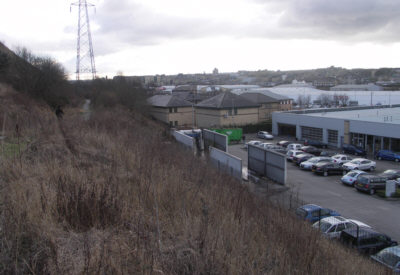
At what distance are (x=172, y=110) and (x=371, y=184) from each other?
2100 centimetres

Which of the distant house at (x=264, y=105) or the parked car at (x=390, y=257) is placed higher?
the distant house at (x=264, y=105)

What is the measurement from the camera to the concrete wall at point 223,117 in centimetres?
2928

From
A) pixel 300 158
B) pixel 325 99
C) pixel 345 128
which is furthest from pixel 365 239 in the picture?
pixel 325 99

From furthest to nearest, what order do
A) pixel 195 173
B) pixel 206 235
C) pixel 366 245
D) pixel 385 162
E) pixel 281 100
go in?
1. pixel 281 100
2. pixel 385 162
3. pixel 366 245
4. pixel 195 173
5. pixel 206 235

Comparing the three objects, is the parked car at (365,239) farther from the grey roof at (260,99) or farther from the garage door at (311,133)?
the grey roof at (260,99)

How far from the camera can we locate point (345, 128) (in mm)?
22281

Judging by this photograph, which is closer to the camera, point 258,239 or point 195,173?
point 258,239

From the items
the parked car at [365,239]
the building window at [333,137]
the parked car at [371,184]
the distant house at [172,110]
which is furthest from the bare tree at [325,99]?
→ the parked car at [365,239]

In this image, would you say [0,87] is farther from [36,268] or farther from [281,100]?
[281,100]

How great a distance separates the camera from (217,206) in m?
4.14

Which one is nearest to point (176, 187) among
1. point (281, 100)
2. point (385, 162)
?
point (385, 162)

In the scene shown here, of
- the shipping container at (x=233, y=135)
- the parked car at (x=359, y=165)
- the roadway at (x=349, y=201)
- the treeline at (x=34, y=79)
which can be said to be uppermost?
the treeline at (x=34, y=79)

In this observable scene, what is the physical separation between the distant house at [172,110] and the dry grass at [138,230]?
1024 inches

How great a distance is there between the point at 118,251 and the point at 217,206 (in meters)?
1.68
